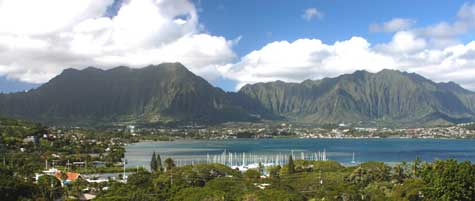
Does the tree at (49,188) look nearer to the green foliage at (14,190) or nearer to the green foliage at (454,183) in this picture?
the green foliage at (14,190)

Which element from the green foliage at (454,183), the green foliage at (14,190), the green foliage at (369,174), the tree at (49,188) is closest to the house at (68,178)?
the tree at (49,188)

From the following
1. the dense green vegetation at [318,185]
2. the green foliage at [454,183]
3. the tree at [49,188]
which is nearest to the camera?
the green foliage at [454,183]

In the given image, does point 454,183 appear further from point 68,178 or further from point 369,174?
point 68,178

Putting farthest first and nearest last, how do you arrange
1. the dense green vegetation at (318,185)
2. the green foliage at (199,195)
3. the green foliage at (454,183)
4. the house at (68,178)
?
1. the house at (68,178)
2. the green foliage at (199,195)
3. the dense green vegetation at (318,185)
4. the green foliage at (454,183)

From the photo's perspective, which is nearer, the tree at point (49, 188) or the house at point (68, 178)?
the tree at point (49, 188)

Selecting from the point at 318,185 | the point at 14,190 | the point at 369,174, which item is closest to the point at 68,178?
the point at 14,190

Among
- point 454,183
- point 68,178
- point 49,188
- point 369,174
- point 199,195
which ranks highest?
point 454,183

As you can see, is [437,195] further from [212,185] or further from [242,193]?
[212,185]

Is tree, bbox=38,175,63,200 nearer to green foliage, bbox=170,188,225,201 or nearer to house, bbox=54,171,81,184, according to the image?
house, bbox=54,171,81,184

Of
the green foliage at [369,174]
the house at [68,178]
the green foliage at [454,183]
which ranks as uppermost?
the green foliage at [454,183]
